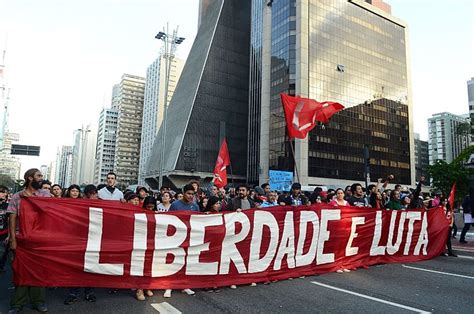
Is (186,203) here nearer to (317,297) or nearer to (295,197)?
(317,297)

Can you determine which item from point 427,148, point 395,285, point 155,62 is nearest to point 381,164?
point 395,285

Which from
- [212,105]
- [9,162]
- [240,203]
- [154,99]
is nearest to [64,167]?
[9,162]

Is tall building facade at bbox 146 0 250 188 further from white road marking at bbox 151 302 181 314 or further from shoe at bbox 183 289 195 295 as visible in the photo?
white road marking at bbox 151 302 181 314

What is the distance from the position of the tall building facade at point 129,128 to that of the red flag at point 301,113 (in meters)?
138

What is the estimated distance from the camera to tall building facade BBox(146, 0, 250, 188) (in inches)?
2559

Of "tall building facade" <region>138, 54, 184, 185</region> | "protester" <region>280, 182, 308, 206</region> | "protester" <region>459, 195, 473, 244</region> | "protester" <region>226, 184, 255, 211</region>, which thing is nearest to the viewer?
"protester" <region>226, 184, 255, 211</region>

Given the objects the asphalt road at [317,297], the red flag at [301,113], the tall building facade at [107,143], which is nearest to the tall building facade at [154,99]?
the tall building facade at [107,143]

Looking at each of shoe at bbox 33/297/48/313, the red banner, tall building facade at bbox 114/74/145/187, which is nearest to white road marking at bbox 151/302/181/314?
the red banner

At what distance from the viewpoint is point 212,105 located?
224 feet

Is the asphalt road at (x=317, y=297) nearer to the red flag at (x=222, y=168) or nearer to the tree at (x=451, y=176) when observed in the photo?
the red flag at (x=222, y=168)

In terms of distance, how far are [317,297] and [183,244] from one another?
7.64 feet

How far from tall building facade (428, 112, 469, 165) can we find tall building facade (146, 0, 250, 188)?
68167mm

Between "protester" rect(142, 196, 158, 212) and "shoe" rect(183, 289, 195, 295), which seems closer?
"shoe" rect(183, 289, 195, 295)

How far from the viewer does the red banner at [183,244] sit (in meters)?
4.97
